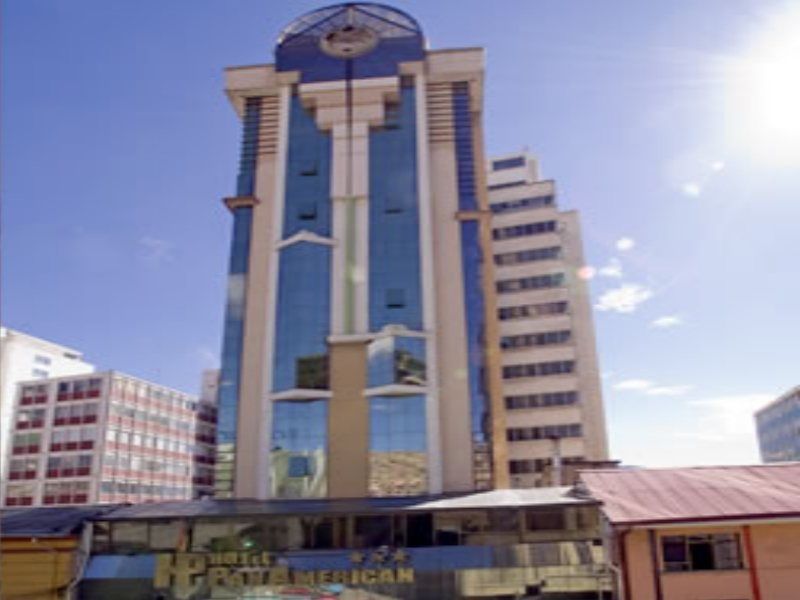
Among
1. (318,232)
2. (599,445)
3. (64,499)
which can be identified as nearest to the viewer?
(318,232)

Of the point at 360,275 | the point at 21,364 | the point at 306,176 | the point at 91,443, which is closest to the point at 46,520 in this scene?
the point at 360,275

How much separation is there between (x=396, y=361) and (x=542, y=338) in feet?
88.3

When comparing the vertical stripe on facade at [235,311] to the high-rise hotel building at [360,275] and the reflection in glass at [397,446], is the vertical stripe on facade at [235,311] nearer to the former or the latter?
the high-rise hotel building at [360,275]

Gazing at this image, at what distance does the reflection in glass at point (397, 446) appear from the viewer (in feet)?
120

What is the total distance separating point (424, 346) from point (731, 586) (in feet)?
64.0

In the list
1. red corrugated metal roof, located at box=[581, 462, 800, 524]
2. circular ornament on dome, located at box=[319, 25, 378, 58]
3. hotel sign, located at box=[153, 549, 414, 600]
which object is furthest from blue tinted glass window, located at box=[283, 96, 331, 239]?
red corrugated metal roof, located at box=[581, 462, 800, 524]

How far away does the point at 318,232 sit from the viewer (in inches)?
1650

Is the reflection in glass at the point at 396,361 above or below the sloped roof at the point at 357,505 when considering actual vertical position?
above

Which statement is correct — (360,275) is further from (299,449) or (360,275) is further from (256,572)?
(256,572)

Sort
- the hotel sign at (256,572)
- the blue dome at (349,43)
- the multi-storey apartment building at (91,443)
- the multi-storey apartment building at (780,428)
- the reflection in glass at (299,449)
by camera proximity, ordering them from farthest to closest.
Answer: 1. the multi-storey apartment building at (780,428)
2. the multi-storey apartment building at (91,443)
3. the blue dome at (349,43)
4. the reflection in glass at (299,449)
5. the hotel sign at (256,572)

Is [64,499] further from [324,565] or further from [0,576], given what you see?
[324,565]

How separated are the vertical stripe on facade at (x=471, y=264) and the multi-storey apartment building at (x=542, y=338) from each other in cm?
2056

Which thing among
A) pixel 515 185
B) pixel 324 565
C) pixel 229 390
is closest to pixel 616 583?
pixel 324 565

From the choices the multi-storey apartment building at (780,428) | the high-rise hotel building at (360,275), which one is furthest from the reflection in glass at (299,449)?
the multi-storey apartment building at (780,428)
